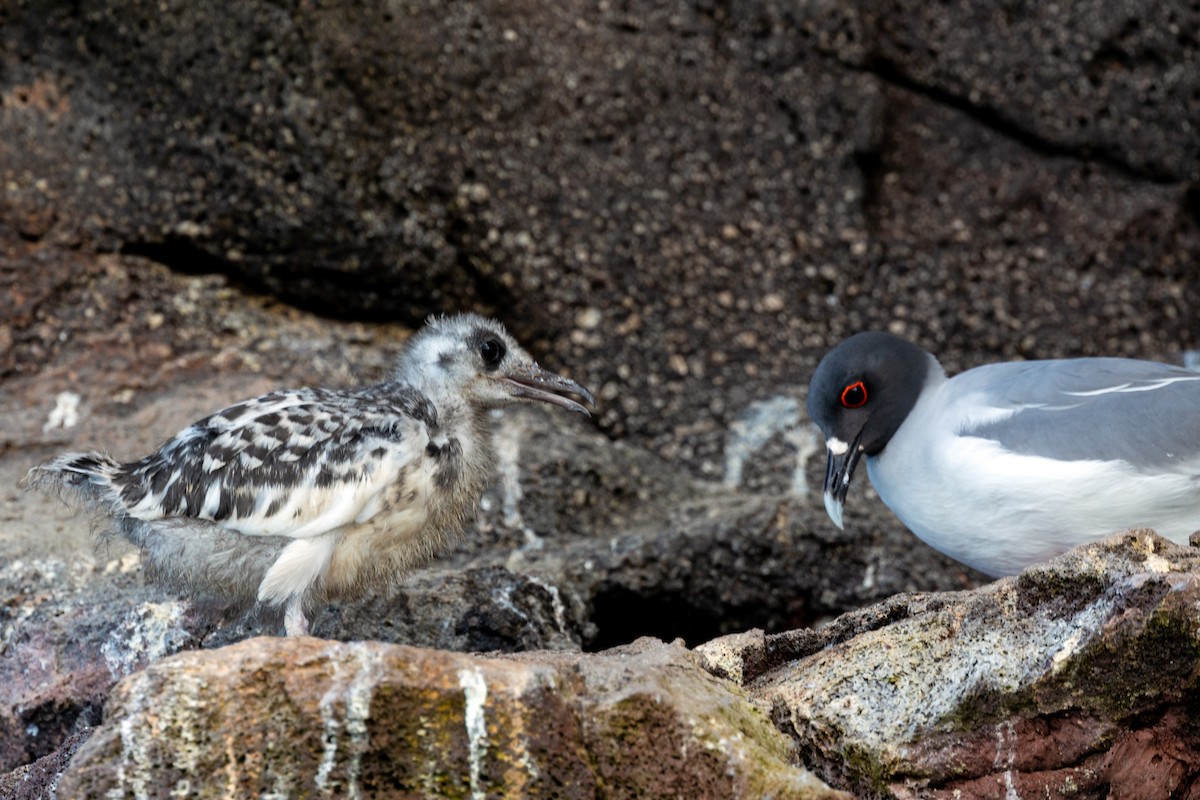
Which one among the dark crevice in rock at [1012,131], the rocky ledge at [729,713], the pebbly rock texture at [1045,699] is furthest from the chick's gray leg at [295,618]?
the dark crevice in rock at [1012,131]

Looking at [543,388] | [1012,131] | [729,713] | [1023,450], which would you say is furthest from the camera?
[1012,131]

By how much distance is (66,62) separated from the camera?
257 inches

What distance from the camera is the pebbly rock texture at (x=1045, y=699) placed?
3504mm

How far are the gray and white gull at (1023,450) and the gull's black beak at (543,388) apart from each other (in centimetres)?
88

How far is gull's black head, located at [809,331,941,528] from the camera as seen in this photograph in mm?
5223

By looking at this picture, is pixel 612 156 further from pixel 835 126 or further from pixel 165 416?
pixel 165 416

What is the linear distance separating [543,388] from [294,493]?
1.15 m

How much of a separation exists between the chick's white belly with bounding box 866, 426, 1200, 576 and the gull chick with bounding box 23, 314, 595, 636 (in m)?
1.59

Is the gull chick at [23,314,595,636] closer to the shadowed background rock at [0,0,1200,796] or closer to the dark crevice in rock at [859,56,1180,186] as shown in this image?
the shadowed background rock at [0,0,1200,796]

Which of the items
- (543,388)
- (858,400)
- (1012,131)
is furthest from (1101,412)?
(1012,131)

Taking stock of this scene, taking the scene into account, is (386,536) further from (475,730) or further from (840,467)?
(840,467)

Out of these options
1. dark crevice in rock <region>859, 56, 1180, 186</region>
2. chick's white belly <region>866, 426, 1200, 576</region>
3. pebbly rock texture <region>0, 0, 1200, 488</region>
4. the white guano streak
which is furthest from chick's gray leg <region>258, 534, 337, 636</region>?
dark crevice in rock <region>859, 56, 1180, 186</region>

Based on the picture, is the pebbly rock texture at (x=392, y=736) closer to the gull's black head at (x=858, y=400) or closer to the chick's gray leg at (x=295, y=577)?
the chick's gray leg at (x=295, y=577)

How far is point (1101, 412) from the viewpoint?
4.70 meters
